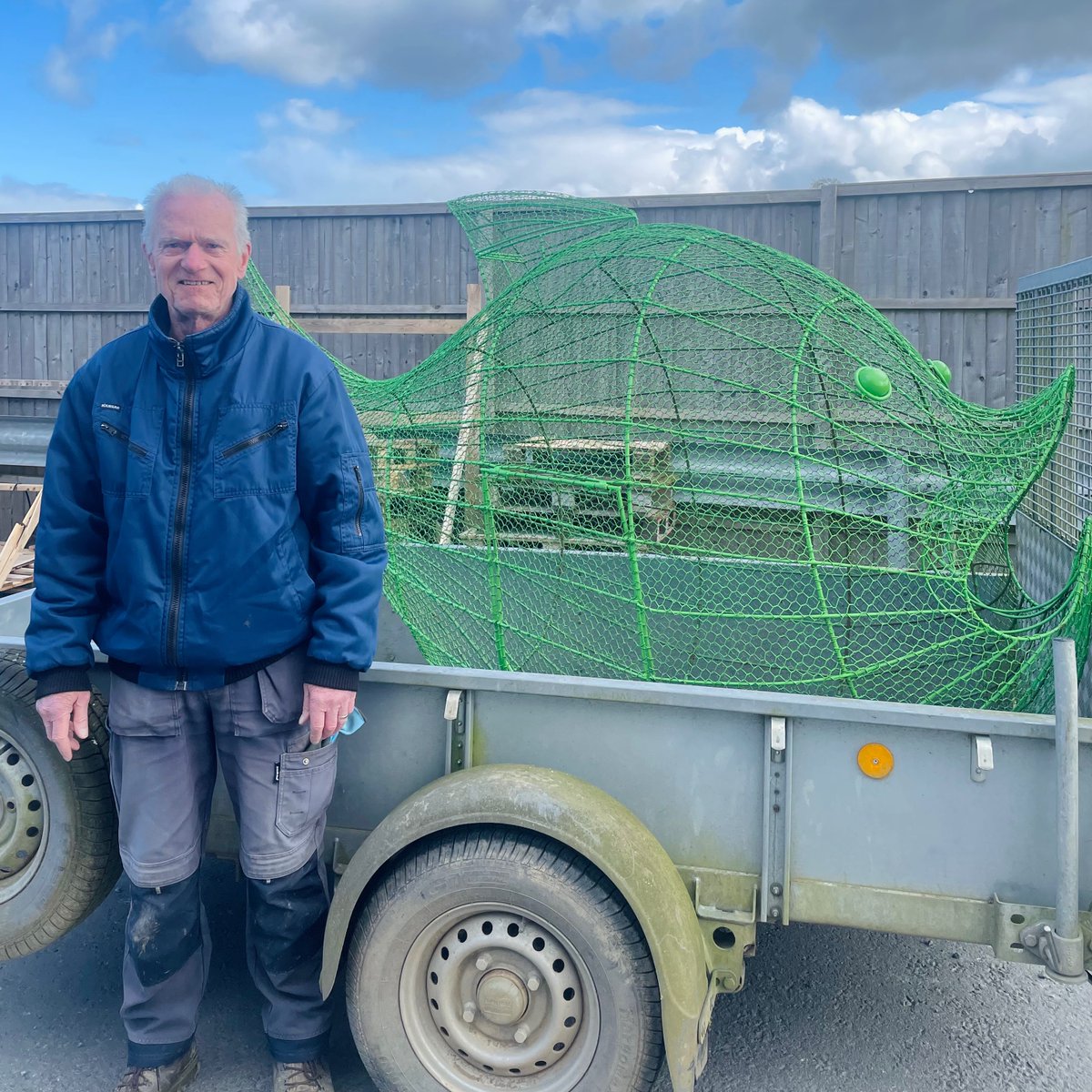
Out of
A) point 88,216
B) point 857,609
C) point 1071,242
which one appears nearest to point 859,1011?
point 857,609

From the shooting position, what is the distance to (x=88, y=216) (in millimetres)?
11922

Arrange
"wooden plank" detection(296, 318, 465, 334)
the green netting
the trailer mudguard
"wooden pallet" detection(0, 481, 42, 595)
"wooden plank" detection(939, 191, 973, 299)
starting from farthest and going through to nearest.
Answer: "wooden plank" detection(939, 191, 973, 299)
"wooden plank" detection(296, 318, 465, 334)
"wooden pallet" detection(0, 481, 42, 595)
the green netting
the trailer mudguard

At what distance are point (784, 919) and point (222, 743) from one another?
1.42 m

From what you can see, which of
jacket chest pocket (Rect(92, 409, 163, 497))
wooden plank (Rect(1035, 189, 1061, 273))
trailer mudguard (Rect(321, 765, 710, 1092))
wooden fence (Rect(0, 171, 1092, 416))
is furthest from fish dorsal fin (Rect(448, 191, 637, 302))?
wooden plank (Rect(1035, 189, 1061, 273))

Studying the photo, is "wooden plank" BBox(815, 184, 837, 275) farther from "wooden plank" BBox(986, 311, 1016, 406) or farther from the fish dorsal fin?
the fish dorsal fin

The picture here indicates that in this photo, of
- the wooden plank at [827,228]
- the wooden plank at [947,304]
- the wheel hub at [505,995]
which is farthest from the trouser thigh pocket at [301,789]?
the wooden plank at [827,228]

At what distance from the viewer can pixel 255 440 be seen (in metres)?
2.46

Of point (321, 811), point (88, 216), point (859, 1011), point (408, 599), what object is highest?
point (88, 216)

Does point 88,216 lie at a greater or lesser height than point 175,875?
greater

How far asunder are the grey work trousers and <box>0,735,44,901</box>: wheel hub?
453mm

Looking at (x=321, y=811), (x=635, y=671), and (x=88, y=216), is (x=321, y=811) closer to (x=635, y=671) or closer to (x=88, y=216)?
(x=635, y=671)

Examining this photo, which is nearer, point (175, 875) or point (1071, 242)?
point (175, 875)

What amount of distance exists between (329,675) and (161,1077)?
3.91 ft

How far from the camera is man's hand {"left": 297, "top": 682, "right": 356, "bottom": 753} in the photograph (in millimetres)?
2447
